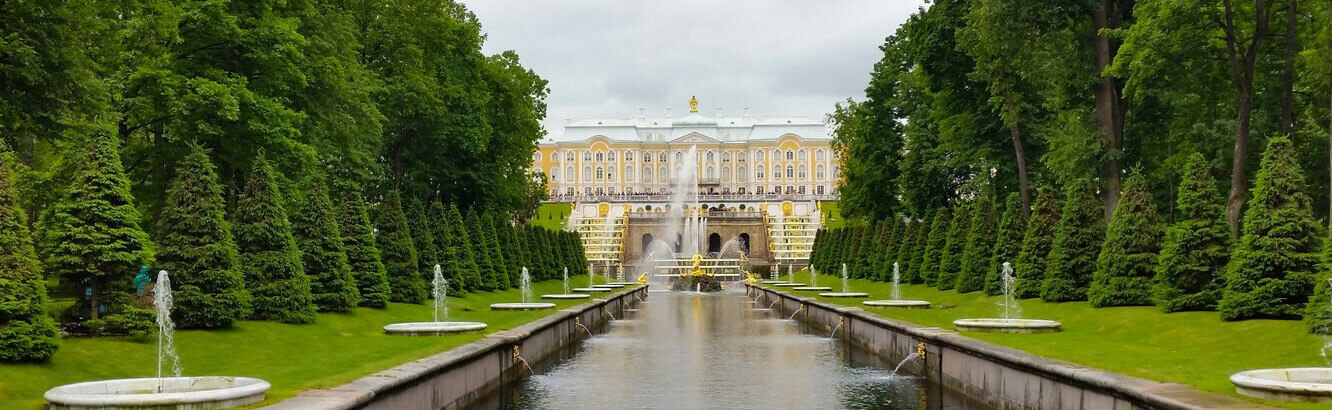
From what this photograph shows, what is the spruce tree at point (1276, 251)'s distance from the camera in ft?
46.2

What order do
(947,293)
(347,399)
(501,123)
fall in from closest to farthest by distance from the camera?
(347,399)
(947,293)
(501,123)

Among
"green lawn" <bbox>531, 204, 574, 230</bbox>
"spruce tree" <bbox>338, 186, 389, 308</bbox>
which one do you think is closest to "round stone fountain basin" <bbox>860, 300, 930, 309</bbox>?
"spruce tree" <bbox>338, 186, 389, 308</bbox>

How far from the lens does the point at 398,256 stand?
24.5m

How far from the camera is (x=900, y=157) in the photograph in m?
42.8

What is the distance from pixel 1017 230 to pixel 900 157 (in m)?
16.7

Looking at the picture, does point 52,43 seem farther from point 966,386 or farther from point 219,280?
point 966,386

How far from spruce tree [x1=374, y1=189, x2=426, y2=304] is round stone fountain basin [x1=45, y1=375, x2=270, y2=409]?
578 inches

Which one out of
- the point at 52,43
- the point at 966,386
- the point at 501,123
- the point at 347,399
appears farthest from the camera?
the point at 501,123

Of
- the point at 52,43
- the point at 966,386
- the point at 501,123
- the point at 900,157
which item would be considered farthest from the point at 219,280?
the point at 900,157

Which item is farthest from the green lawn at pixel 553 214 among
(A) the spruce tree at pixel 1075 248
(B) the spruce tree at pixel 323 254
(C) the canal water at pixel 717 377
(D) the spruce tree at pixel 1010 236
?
(C) the canal water at pixel 717 377

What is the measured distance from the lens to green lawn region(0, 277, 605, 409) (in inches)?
390

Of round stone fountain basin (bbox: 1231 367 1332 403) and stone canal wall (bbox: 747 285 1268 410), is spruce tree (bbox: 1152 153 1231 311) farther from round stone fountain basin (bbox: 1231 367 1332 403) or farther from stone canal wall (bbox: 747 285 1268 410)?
round stone fountain basin (bbox: 1231 367 1332 403)

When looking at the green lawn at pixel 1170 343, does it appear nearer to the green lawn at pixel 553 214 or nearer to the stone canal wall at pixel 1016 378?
the stone canal wall at pixel 1016 378

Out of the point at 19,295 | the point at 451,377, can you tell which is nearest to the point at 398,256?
the point at 451,377
